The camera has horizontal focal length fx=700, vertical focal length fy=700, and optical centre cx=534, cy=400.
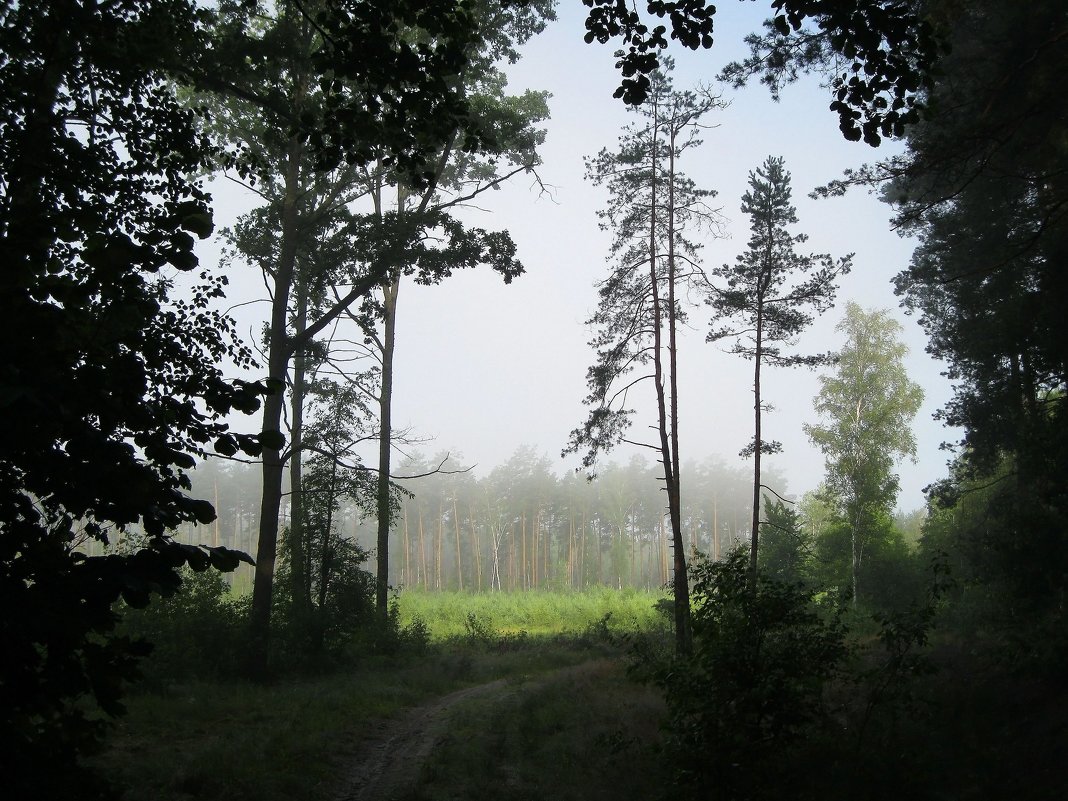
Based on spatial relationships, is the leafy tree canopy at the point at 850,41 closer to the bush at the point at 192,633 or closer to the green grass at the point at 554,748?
the green grass at the point at 554,748

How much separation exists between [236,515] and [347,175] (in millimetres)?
86380

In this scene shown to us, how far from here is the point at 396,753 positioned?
9.77 metres

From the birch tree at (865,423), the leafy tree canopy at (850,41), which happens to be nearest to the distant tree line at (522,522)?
the birch tree at (865,423)

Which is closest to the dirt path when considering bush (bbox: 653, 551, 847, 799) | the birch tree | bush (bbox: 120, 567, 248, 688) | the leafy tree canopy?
bush (bbox: 653, 551, 847, 799)

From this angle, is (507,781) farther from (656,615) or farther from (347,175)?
(656,615)

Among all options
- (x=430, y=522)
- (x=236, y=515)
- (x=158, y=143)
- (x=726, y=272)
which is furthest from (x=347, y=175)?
(x=236, y=515)

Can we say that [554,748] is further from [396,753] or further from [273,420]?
[273,420]

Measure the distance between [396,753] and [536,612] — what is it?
27050mm

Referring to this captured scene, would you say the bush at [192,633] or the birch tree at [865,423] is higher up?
the birch tree at [865,423]

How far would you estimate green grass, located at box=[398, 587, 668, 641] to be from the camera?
32250mm

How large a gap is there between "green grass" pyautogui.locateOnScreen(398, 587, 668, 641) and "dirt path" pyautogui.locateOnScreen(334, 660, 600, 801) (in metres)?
17.7

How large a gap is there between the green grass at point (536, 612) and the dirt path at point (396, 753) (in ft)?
58.2

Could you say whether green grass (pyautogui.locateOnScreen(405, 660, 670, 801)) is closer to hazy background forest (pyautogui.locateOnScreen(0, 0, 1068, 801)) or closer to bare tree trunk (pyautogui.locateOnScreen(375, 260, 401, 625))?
hazy background forest (pyautogui.locateOnScreen(0, 0, 1068, 801))

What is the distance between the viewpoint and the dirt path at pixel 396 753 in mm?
8117
